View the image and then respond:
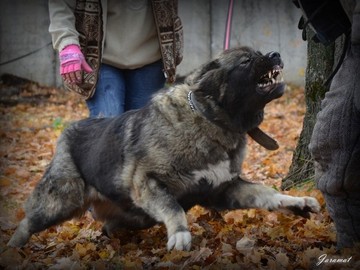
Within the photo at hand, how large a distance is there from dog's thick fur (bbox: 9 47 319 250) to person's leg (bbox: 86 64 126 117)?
1.59 feet

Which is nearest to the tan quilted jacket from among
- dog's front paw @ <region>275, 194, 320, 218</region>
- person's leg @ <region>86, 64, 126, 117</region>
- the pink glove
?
person's leg @ <region>86, 64, 126, 117</region>

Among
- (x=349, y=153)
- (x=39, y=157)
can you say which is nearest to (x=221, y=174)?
(x=349, y=153)

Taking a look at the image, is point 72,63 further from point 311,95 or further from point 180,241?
point 311,95

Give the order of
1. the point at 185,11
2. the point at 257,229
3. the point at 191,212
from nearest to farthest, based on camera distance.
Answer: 1. the point at 257,229
2. the point at 191,212
3. the point at 185,11

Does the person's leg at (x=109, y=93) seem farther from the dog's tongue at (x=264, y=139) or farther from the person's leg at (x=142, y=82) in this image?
the dog's tongue at (x=264, y=139)

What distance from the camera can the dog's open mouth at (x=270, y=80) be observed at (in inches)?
179

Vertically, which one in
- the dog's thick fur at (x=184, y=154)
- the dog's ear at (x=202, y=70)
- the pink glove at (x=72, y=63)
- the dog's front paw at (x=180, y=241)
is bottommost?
the dog's front paw at (x=180, y=241)

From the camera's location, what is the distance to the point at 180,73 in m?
17.4

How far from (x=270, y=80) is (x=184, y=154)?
900mm

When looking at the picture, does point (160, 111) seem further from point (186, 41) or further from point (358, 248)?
point (186, 41)

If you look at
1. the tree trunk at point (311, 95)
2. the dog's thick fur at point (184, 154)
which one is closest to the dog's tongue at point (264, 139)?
the dog's thick fur at point (184, 154)

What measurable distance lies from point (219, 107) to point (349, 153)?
135 centimetres

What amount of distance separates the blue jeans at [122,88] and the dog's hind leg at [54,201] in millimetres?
698

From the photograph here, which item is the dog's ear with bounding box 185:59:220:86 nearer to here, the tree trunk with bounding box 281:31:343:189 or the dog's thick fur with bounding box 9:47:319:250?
the dog's thick fur with bounding box 9:47:319:250
